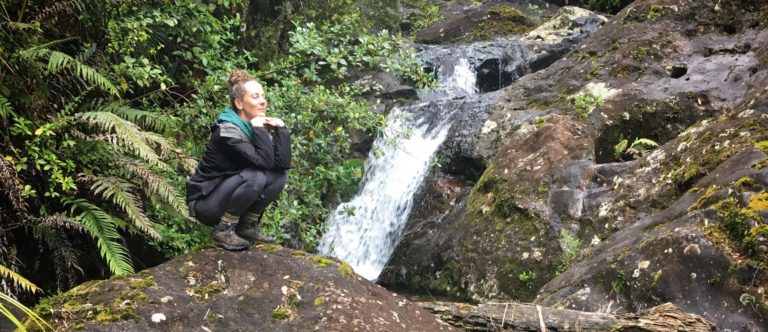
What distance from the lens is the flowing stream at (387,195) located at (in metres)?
8.86

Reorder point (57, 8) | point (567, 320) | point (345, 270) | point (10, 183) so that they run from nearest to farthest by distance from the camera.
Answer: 1. point (567, 320)
2. point (345, 270)
3. point (10, 183)
4. point (57, 8)

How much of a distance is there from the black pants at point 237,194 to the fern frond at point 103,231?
43.9 inches

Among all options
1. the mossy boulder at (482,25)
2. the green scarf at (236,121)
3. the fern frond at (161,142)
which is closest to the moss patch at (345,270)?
the green scarf at (236,121)

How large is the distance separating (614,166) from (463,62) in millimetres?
6697

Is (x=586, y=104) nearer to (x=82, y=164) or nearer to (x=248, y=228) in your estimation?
(x=248, y=228)

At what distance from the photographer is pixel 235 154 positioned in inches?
148

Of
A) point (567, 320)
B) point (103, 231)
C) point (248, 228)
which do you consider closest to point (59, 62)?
point (103, 231)

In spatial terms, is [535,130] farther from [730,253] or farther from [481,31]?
[481,31]

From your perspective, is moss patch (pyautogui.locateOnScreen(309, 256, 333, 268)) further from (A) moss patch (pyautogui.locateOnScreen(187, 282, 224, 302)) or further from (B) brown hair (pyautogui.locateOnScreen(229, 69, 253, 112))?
(B) brown hair (pyautogui.locateOnScreen(229, 69, 253, 112))

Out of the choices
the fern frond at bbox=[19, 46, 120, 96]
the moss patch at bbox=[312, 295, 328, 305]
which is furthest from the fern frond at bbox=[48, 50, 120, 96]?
the moss patch at bbox=[312, 295, 328, 305]

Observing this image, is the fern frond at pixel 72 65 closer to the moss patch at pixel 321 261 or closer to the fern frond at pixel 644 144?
the moss patch at pixel 321 261

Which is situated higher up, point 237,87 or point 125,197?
point 237,87

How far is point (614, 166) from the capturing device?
628cm

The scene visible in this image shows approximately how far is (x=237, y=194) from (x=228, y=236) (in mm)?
280
